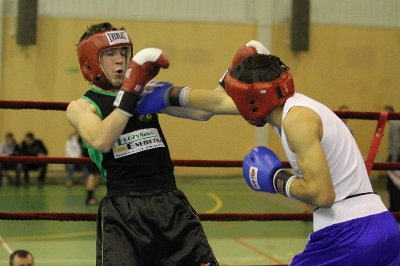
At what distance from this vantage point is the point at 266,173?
2.33m

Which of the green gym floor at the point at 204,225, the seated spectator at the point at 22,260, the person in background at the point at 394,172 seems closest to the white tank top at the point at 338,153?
the seated spectator at the point at 22,260

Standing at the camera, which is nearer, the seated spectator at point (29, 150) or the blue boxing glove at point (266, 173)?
the blue boxing glove at point (266, 173)

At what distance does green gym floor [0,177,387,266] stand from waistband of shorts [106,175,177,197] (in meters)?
3.13

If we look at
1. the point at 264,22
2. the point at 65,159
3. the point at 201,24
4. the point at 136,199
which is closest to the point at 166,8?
the point at 201,24

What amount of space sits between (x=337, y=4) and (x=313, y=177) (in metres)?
10.7

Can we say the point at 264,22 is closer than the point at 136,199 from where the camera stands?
No

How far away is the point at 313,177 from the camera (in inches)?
83.8

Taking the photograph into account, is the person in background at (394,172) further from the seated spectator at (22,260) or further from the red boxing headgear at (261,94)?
the red boxing headgear at (261,94)

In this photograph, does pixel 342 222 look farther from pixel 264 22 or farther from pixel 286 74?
pixel 264 22

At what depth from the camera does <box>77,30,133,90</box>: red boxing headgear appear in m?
2.67

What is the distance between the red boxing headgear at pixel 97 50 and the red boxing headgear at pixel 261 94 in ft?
1.99

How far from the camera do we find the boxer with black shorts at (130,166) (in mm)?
2424

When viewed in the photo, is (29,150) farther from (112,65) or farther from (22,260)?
(112,65)

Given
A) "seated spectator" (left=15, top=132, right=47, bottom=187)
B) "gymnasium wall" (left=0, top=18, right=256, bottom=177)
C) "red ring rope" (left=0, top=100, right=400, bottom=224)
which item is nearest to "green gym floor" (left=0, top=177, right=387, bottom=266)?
"seated spectator" (left=15, top=132, right=47, bottom=187)
